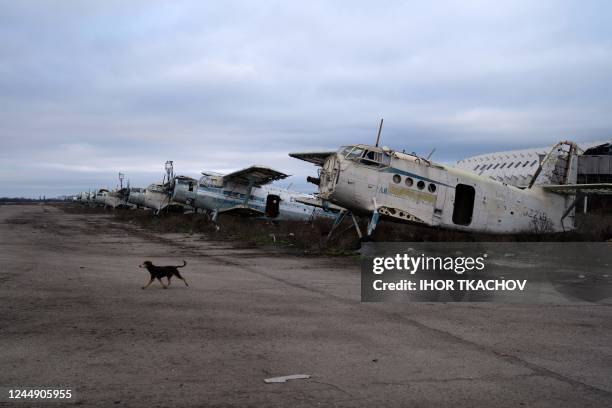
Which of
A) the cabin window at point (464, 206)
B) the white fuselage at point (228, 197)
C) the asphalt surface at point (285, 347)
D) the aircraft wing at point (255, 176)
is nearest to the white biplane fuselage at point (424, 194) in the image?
the cabin window at point (464, 206)

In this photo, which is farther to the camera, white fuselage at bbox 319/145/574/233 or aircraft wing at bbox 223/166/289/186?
aircraft wing at bbox 223/166/289/186

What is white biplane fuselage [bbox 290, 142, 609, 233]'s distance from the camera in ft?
51.3

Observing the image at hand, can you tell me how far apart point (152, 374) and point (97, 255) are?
39.2 ft

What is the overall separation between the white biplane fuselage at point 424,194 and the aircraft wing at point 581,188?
72mm

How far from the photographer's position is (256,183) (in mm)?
31031

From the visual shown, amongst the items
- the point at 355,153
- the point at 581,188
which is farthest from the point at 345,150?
the point at 581,188

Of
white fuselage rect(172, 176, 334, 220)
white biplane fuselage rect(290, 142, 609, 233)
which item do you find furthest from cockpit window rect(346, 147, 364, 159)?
white fuselage rect(172, 176, 334, 220)

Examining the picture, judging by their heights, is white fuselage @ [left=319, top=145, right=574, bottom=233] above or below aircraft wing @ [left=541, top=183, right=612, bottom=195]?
below

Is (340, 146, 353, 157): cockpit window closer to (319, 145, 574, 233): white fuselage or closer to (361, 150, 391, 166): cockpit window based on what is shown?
(319, 145, 574, 233): white fuselage

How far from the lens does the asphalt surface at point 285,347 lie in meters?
4.37

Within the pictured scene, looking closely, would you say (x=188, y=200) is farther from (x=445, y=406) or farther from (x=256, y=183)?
(x=445, y=406)

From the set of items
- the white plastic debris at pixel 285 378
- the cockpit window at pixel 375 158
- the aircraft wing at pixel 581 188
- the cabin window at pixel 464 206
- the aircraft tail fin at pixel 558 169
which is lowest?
the white plastic debris at pixel 285 378

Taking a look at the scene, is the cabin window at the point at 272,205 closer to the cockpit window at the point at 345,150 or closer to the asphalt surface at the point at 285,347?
the cockpit window at the point at 345,150

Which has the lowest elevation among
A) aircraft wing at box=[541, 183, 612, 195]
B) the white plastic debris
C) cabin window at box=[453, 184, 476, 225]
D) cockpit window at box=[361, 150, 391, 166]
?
the white plastic debris
